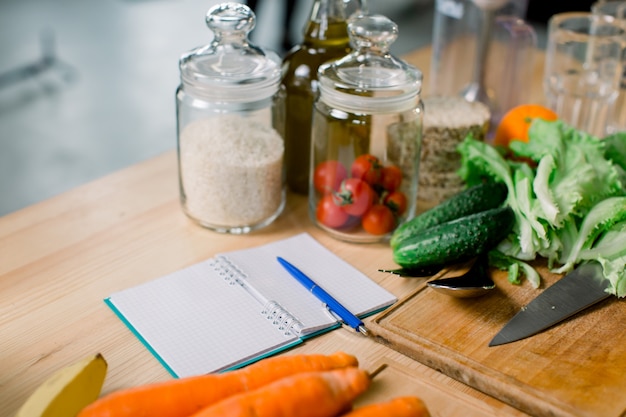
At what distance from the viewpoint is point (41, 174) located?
108 inches

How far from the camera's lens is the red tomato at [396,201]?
115 centimetres

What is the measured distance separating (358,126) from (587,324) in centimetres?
42

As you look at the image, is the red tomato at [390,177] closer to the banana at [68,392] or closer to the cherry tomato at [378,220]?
the cherry tomato at [378,220]

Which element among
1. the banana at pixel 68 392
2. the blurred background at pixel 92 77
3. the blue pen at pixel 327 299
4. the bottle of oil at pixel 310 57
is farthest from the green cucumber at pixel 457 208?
the blurred background at pixel 92 77

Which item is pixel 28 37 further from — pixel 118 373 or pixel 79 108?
pixel 118 373

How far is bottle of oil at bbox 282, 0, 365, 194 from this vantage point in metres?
1.20

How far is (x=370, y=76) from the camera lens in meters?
1.09

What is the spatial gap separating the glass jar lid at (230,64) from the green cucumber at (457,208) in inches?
11.2

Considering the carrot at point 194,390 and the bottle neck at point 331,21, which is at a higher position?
the bottle neck at point 331,21

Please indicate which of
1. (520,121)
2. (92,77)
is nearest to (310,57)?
(520,121)

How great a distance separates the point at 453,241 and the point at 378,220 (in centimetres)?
14

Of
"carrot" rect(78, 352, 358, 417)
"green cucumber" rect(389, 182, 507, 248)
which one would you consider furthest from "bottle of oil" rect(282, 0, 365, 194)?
"carrot" rect(78, 352, 358, 417)

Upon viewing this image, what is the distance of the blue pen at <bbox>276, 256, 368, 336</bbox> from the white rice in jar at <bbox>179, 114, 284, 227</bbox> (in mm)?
119

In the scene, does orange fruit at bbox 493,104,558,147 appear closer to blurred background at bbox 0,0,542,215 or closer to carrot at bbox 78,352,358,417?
carrot at bbox 78,352,358,417
